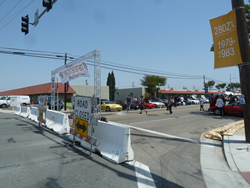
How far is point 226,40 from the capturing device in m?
6.84

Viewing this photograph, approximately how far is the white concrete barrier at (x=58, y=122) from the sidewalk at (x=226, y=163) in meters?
5.98

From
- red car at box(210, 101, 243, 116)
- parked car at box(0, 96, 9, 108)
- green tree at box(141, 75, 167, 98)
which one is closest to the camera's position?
red car at box(210, 101, 243, 116)

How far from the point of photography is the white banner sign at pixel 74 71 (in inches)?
468

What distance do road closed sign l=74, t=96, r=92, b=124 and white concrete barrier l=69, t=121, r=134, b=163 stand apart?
2.02 ft

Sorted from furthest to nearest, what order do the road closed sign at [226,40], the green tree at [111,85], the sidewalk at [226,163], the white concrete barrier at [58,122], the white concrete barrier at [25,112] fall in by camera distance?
the green tree at [111,85], the white concrete barrier at [25,112], the white concrete barrier at [58,122], the road closed sign at [226,40], the sidewalk at [226,163]

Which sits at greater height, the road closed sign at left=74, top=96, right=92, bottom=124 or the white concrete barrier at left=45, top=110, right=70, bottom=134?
the road closed sign at left=74, top=96, right=92, bottom=124

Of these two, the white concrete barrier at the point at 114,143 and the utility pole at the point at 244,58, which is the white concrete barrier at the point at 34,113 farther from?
the utility pole at the point at 244,58

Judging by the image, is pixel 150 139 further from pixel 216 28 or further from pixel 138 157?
pixel 216 28

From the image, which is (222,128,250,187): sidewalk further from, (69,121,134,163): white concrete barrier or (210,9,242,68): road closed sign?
(210,9,242,68): road closed sign

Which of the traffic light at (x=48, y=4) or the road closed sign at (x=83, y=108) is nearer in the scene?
the road closed sign at (x=83, y=108)

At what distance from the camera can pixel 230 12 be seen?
6672mm

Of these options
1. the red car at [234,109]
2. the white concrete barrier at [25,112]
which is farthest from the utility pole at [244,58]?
the white concrete barrier at [25,112]

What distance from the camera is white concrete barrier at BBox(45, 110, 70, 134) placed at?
8.32 m

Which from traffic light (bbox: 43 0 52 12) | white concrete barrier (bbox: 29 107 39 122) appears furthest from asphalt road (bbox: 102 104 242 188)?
white concrete barrier (bbox: 29 107 39 122)
